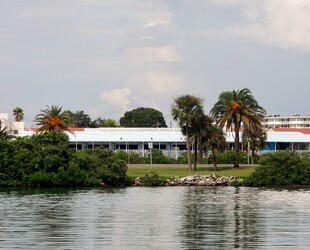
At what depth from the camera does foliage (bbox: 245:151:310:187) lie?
91438 millimetres

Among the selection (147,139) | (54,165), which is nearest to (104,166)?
(54,165)

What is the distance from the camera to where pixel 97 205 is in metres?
64.9

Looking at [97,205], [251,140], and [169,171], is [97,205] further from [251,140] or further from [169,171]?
[251,140]

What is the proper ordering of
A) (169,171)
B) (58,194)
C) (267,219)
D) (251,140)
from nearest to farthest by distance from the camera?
(267,219) < (58,194) < (169,171) < (251,140)

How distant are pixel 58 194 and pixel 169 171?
3161 centimetres

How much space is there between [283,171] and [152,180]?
41.4ft

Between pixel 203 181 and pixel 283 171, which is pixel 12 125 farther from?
pixel 283 171

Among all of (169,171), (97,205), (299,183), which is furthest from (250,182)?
(97,205)

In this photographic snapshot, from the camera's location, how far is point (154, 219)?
5391 cm

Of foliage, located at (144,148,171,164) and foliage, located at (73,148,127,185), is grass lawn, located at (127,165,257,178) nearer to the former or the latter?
foliage, located at (144,148,171,164)

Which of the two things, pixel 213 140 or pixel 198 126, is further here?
pixel 198 126

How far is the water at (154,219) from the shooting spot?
4150 centimetres

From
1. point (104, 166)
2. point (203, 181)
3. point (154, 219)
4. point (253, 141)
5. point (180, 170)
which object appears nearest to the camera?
point (154, 219)

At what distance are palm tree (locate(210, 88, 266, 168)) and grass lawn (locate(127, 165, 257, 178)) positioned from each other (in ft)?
7.65
